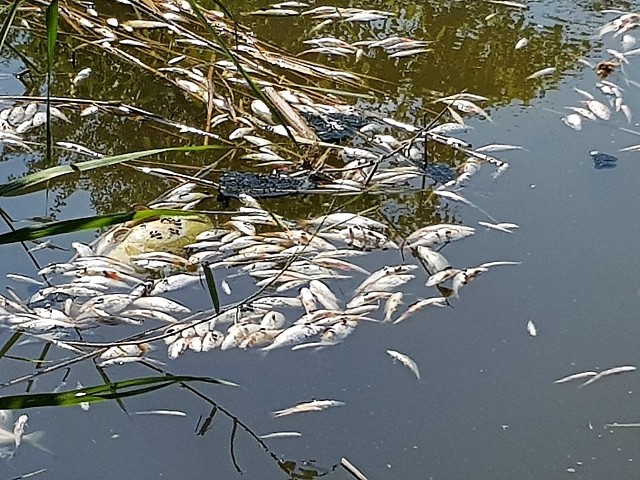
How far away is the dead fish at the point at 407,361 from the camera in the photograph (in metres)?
1.85

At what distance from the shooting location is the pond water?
165cm

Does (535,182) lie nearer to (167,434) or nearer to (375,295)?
(375,295)

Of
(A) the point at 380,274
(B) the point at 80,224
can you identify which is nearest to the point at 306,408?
(A) the point at 380,274

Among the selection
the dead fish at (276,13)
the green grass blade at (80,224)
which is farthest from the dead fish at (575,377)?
the dead fish at (276,13)

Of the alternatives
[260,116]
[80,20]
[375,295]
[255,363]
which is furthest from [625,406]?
[80,20]

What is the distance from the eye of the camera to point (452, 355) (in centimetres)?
189

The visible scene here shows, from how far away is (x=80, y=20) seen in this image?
340 cm

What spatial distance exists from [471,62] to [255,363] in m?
1.70

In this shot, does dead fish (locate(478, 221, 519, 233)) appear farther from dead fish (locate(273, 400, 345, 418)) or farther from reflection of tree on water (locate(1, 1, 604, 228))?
dead fish (locate(273, 400, 345, 418))

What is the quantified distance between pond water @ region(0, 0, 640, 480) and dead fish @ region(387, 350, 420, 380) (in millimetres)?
16

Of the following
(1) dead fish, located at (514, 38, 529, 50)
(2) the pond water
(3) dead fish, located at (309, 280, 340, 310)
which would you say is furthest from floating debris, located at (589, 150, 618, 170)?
(3) dead fish, located at (309, 280, 340, 310)

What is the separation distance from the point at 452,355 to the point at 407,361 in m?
0.10

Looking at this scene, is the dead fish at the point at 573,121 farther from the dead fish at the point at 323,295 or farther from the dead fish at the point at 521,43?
the dead fish at the point at 323,295

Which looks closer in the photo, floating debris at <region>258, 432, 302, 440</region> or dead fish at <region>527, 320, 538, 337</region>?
floating debris at <region>258, 432, 302, 440</region>
